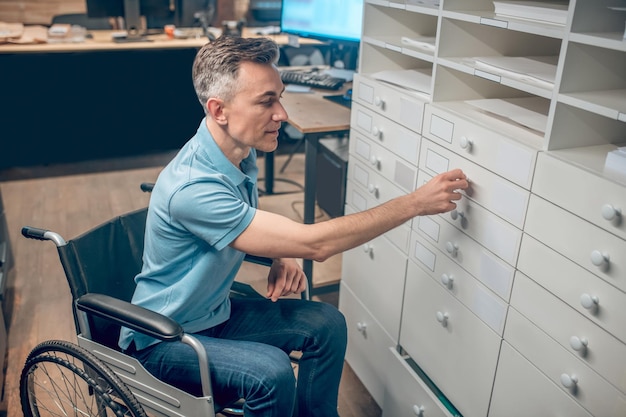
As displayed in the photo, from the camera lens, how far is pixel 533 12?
130 cm

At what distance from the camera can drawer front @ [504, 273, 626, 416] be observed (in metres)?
1.14

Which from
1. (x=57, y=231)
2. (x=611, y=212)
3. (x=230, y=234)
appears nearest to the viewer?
(x=611, y=212)

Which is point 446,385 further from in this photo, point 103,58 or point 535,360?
point 103,58

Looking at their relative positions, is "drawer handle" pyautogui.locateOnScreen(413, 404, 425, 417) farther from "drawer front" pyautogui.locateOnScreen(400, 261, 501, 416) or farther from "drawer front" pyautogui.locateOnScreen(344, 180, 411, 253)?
"drawer front" pyautogui.locateOnScreen(344, 180, 411, 253)

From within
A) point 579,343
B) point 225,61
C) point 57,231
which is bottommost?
point 57,231

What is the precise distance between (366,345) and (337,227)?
0.82m

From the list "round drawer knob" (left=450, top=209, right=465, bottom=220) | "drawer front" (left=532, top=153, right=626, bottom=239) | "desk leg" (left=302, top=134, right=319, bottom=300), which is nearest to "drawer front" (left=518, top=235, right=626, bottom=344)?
"drawer front" (left=532, top=153, right=626, bottom=239)

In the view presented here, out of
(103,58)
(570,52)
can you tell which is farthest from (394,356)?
(103,58)

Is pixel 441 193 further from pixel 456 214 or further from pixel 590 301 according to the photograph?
pixel 590 301

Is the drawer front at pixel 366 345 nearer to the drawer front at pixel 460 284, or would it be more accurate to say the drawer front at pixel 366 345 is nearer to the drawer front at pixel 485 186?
the drawer front at pixel 460 284

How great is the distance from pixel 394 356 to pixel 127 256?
843 millimetres

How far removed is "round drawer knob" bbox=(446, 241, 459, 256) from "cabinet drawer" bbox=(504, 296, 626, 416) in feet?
0.71

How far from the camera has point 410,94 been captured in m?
1.66

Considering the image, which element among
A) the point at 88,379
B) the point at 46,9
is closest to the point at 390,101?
the point at 88,379
